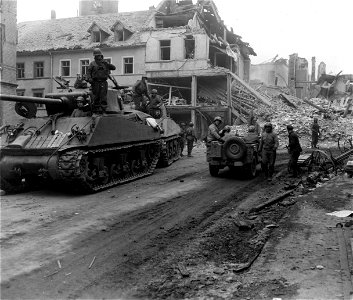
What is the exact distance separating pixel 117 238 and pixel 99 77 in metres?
5.90

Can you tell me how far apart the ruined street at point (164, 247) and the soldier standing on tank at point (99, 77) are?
268cm

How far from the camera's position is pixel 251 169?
1287 cm

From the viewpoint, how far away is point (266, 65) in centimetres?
5941

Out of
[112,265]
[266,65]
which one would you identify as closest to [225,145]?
[112,265]

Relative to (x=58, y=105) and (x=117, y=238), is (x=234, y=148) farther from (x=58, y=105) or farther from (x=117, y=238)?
(x=117, y=238)

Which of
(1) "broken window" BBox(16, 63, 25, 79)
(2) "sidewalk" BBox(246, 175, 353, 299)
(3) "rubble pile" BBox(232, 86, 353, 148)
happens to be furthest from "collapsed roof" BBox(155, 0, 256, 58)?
(2) "sidewalk" BBox(246, 175, 353, 299)

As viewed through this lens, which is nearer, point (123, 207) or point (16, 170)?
point (123, 207)

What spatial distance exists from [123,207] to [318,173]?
21.3 feet

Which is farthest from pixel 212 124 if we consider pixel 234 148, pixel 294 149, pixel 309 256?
pixel 309 256

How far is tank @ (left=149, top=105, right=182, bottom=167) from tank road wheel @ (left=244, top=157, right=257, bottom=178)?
3.61m

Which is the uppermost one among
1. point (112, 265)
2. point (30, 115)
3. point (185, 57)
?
point (185, 57)

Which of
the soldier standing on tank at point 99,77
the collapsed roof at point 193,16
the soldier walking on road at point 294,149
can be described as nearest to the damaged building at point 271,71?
the collapsed roof at point 193,16

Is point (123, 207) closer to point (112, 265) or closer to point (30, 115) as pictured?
point (112, 265)

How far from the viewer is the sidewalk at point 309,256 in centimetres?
482
